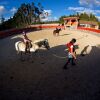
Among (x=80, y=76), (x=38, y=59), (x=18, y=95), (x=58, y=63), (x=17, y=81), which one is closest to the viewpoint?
(x=18, y=95)

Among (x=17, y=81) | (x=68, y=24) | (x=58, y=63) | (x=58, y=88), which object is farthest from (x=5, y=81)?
(x=68, y=24)

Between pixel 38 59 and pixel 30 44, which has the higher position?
pixel 30 44

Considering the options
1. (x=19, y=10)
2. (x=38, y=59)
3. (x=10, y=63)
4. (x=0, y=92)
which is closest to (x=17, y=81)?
(x=0, y=92)

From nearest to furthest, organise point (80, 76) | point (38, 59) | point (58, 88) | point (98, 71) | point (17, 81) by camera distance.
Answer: point (58, 88)
point (17, 81)
point (80, 76)
point (98, 71)
point (38, 59)

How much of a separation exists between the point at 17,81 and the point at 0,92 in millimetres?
1553

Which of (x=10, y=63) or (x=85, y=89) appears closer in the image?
(x=85, y=89)

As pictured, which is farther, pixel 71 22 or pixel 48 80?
pixel 71 22

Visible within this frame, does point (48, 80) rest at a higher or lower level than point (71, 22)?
higher

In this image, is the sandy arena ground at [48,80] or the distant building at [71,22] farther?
the distant building at [71,22]

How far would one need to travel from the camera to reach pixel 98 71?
509 inches

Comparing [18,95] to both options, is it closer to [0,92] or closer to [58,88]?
[0,92]

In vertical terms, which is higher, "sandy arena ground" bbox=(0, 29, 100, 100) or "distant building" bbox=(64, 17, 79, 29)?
"sandy arena ground" bbox=(0, 29, 100, 100)

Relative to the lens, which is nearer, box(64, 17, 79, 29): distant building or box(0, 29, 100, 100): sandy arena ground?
box(0, 29, 100, 100): sandy arena ground

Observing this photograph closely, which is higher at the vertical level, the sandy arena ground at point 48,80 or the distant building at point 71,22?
the sandy arena ground at point 48,80
